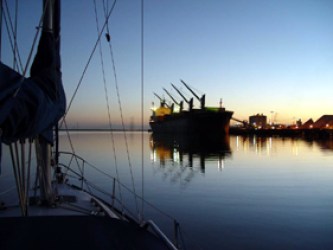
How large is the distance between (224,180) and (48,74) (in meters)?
21.5

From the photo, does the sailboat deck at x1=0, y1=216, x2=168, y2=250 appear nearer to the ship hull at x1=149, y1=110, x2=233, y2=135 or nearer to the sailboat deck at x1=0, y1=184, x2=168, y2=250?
the sailboat deck at x1=0, y1=184, x2=168, y2=250

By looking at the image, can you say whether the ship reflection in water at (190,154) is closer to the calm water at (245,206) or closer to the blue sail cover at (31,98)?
the calm water at (245,206)

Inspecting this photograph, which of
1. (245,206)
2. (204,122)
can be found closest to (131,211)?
(245,206)

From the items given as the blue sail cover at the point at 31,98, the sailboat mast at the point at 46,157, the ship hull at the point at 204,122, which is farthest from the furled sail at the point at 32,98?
the ship hull at the point at 204,122

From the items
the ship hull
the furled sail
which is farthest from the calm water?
the ship hull

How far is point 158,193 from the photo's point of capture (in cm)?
2045

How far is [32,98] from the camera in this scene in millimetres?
4504

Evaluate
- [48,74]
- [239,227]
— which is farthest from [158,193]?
[48,74]

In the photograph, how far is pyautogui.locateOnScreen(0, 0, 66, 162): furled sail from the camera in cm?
402

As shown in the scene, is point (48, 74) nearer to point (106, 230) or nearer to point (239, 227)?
point (106, 230)

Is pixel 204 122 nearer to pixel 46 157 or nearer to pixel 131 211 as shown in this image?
pixel 131 211

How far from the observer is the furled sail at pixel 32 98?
4.02m

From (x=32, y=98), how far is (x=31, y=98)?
0.02 metres

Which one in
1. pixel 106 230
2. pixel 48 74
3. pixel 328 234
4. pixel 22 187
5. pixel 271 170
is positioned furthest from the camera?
pixel 271 170
